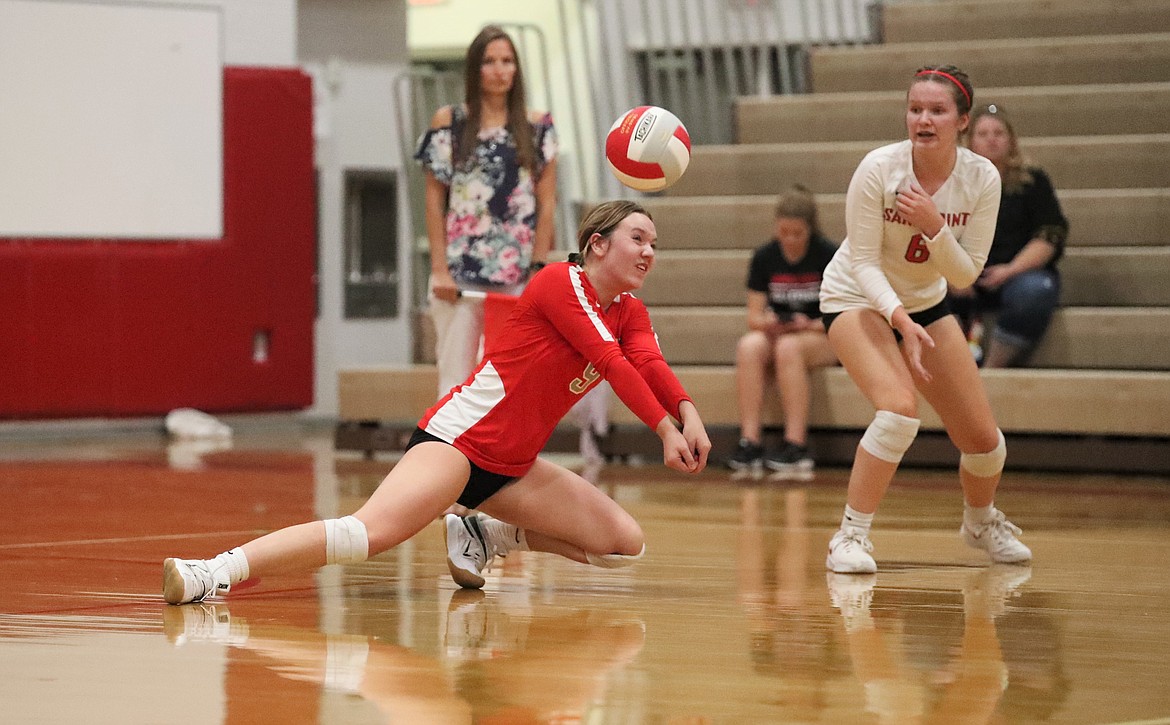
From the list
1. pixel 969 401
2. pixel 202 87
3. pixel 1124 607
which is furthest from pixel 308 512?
pixel 202 87

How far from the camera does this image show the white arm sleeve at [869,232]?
407 cm

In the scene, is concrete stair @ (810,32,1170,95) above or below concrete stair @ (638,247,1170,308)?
above

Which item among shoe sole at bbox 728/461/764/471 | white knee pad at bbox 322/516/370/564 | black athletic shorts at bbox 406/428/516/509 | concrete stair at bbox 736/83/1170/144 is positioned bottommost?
shoe sole at bbox 728/461/764/471

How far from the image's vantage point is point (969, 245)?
4.18 meters

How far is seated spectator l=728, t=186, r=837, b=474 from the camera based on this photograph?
698 cm

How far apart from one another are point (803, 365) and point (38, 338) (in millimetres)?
4547

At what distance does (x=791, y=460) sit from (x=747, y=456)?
201 mm

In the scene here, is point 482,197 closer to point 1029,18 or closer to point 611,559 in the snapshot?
point 611,559

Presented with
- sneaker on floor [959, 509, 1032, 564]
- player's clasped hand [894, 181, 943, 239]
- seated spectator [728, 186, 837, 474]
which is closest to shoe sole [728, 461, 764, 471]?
seated spectator [728, 186, 837, 474]

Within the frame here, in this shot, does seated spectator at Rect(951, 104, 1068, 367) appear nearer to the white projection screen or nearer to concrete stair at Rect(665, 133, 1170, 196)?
concrete stair at Rect(665, 133, 1170, 196)

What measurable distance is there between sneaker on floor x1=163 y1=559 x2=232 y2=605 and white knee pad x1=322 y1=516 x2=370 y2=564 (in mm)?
221

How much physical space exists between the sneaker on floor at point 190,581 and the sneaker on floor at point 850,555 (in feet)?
5.06

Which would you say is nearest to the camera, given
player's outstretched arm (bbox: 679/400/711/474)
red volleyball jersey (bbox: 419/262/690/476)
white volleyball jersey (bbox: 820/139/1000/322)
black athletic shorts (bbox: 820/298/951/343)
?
player's outstretched arm (bbox: 679/400/711/474)

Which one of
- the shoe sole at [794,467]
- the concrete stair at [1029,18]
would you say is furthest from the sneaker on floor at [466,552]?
the concrete stair at [1029,18]
